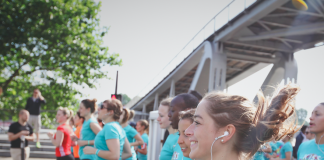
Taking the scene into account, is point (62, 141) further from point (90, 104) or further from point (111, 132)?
point (111, 132)

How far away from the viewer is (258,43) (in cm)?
1858

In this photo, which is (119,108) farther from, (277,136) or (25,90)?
(25,90)

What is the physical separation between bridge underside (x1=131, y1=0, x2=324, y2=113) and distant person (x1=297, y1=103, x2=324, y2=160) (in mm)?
10191

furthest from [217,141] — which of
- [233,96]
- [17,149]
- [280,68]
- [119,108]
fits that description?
[280,68]

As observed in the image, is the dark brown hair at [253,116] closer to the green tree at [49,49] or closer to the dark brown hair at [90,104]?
the dark brown hair at [90,104]

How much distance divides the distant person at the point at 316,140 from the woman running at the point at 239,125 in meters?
1.68

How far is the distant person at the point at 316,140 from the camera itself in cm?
300

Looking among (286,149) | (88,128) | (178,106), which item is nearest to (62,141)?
(88,128)

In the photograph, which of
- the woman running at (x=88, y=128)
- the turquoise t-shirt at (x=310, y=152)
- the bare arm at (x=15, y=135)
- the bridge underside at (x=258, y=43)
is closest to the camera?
the turquoise t-shirt at (x=310, y=152)

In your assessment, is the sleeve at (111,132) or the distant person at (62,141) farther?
the distant person at (62,141)

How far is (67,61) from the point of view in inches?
699

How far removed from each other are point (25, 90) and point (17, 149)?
12220 millimetres

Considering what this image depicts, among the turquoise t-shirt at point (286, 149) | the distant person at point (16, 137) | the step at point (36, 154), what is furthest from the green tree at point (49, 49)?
the turquoise t-shirt at point (286, 149)

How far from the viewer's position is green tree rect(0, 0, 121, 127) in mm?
16656
